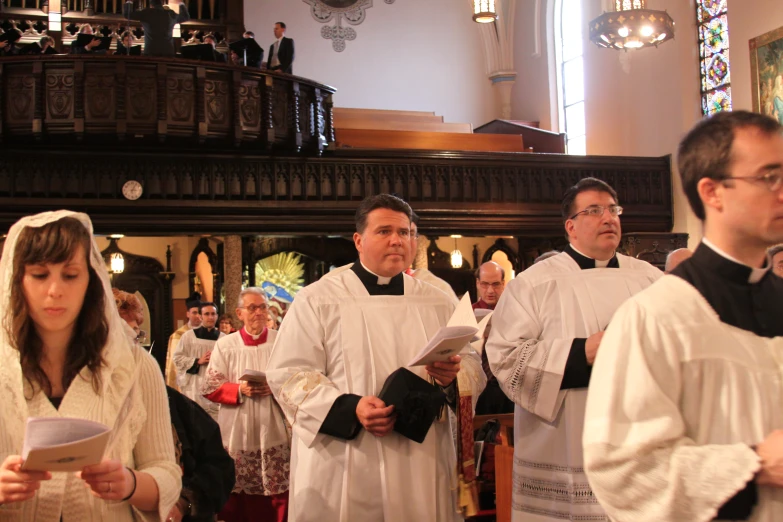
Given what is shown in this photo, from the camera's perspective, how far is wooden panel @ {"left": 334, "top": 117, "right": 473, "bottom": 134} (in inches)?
651

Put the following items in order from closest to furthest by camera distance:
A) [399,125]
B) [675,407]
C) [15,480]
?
[675,407], [15,480], [399,125]

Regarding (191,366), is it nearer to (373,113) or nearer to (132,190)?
(132,190)

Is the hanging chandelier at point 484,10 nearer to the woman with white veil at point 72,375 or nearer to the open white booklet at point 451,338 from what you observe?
the open white booklet at point 451,338

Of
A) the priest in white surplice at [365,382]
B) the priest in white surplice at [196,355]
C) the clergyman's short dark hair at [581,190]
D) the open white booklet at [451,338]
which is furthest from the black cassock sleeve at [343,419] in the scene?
the priest in white surplice at [196,355]

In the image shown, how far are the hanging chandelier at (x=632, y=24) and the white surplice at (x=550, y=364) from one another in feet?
30.1

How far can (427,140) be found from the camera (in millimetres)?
15742

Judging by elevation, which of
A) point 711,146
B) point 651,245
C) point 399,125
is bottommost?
point 711,146

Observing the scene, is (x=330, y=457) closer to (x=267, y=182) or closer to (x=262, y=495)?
(x=262, y=495)

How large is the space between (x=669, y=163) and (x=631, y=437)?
539 inches

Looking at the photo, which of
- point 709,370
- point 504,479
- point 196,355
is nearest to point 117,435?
point 709,370

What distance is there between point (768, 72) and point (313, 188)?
6794 mm

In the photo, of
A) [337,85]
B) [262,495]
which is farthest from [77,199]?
[337,85]

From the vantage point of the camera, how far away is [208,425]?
2.94 metres

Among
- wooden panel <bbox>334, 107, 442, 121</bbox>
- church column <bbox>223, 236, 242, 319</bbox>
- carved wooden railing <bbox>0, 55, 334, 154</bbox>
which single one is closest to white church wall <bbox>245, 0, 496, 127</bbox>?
wooden panel <bbox>334, 107, 442, 121</bbox>
